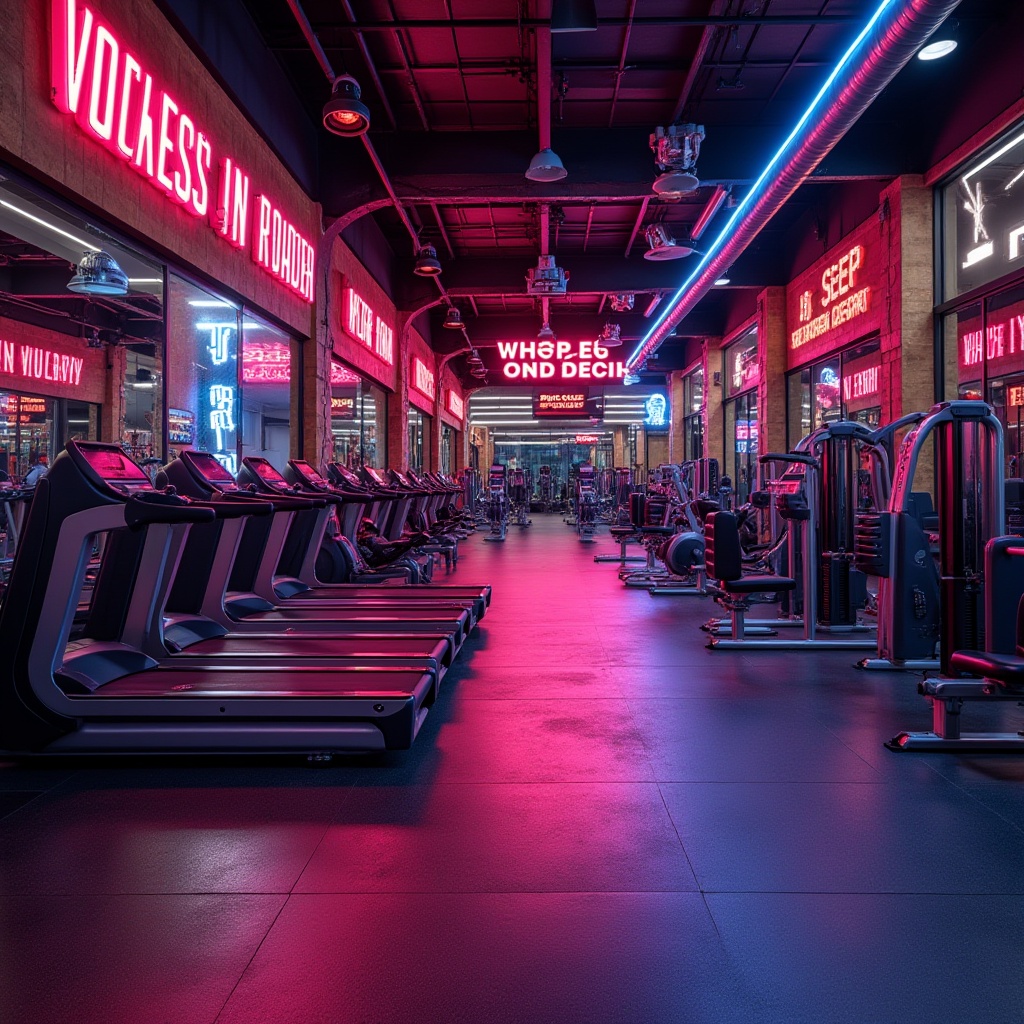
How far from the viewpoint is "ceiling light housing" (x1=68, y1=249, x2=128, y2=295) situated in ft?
18.5

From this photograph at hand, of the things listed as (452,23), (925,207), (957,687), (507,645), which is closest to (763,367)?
(925,207)

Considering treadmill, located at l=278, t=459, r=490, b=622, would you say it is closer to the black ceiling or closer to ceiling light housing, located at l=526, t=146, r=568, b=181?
the black ceiling

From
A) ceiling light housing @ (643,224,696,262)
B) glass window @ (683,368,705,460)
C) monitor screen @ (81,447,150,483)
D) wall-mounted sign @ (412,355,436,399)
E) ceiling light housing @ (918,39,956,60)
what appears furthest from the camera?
glass window @ (683,368,705,460)

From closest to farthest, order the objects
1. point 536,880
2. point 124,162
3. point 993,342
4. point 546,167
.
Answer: point 536,880 → point 124,162 → point 993,342 → point 546,167

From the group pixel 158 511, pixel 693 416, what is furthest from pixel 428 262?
pixel 693 416

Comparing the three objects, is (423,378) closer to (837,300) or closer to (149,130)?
(837,300)

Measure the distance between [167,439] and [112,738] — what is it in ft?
11.5

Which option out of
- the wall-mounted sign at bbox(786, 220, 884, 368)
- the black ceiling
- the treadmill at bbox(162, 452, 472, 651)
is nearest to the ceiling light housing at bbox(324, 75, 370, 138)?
the black ceiling

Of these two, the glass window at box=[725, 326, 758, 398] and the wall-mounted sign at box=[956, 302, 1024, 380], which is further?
the glass window at box=[725, 326, 758, 398]

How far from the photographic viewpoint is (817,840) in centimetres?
252

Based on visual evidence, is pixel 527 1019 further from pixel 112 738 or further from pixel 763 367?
pixel 763 367

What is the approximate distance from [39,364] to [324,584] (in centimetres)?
310

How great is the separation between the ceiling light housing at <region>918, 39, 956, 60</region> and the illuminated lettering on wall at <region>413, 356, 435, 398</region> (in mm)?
9886

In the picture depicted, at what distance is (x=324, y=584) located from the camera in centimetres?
658
